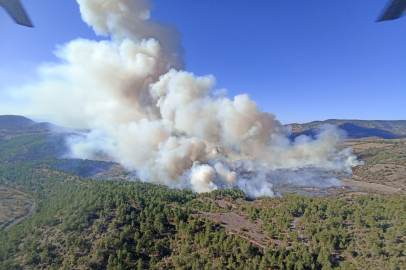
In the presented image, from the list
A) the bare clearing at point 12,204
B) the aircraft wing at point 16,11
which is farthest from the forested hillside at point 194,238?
the aircraft wing at point 16,11

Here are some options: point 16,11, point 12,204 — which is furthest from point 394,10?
point 12,204

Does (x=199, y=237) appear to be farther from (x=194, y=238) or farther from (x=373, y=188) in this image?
(x=373, y=188)

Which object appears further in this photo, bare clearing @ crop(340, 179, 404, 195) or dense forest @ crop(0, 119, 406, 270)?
bare clearing @ crop(340, 179, 404, 195)

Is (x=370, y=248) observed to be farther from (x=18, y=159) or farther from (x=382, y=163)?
(x=18, y=159)

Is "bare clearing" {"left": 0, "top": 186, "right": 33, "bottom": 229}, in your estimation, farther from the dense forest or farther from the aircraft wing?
the aircraft wing

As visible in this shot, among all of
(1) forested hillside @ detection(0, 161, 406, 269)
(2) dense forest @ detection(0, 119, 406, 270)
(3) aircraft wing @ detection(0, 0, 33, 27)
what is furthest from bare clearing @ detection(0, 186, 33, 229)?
(3) aircraft wing @ detection(0, 0, 33, 27)
